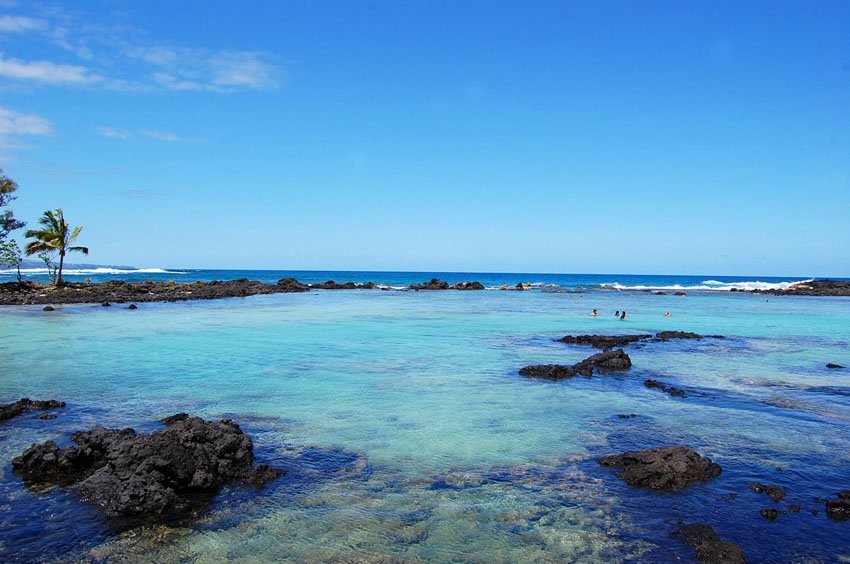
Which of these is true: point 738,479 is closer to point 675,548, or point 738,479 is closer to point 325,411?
point 675,548

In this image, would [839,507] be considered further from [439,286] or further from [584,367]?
[439,286]

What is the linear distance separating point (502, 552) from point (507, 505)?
1.22 metres

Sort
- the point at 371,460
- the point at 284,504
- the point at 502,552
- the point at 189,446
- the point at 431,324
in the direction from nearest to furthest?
1. the point at 502,552
2. the point at 284,504
3. the point at 189,446
4. the point at 371,460
5. the point at 431,324

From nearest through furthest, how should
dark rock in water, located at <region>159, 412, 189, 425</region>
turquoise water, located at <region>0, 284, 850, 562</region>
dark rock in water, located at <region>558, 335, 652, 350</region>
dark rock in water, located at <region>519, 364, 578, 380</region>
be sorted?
turquoise water, located at <region>0, 284, 850, 562</region>
dark rock in water, located at <region>159, 412, 189, 425</region>
dark rock in water, located at <region>519, 364, 578, 380</region>
dark rock in water, located at <region>558, 335, 652, 350</region>

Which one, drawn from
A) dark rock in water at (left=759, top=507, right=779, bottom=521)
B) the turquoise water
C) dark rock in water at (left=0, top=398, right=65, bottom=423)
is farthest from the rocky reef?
dark rock in water at (left=759, top=507, right=779, bottom=521)

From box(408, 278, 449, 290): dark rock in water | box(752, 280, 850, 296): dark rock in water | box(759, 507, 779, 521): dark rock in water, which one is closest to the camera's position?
box(759, 507, 779, 521): dark rock in water

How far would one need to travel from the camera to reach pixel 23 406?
449 inches

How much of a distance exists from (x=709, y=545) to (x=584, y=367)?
429 inches

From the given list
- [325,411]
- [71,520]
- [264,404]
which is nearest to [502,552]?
[71,520]

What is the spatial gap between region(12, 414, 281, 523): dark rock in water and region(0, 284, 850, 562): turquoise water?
314 mm

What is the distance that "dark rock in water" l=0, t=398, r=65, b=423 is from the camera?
10883mm

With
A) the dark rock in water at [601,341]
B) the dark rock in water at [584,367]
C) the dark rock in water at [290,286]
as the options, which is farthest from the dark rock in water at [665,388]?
the dark rock in water at [290,286]

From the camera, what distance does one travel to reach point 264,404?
496 inches

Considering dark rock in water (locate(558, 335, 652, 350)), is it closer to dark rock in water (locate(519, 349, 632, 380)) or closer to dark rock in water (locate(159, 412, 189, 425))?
dark rock in water (locate(519, 349, 632, 380))
